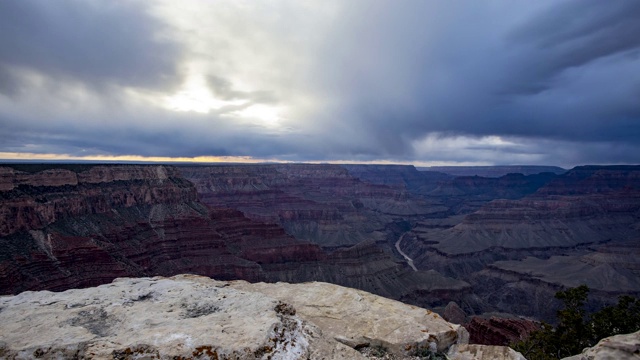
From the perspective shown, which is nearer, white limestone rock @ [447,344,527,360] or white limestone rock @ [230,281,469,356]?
white limestone rock @ [230,281,469,356]

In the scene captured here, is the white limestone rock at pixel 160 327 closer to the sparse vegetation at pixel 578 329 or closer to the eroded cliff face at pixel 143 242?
the sparse vegetation at pixel 578 329

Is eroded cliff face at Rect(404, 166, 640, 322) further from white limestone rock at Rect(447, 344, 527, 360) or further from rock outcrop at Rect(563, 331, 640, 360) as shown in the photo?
rock outcrop at Rect(563, 331, 640, 360)

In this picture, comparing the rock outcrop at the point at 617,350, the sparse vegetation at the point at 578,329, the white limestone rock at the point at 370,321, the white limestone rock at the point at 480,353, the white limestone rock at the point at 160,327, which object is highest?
the white limestone rock at the point at 160,327

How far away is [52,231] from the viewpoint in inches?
2361

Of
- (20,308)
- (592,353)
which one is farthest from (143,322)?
(592,353)

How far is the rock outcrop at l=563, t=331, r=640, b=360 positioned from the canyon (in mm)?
39467

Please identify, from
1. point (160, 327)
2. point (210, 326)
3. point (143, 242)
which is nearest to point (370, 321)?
point (210, 326)

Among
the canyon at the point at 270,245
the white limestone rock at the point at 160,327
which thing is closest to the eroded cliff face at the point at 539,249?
the canyon at the point at 270,245

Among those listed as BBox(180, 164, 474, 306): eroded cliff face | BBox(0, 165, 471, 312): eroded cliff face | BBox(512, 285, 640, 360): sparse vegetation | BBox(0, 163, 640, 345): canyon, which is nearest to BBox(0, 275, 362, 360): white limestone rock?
BBox(512, 285, 640, 360): sparse vegetation

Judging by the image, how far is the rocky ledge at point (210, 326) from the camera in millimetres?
7594

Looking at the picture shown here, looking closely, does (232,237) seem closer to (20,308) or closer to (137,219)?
(137,219)

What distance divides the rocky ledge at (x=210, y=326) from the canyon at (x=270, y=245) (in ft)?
133

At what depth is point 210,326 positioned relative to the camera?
8.42m

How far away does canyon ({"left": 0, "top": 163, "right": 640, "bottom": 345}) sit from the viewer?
56.1 metres
